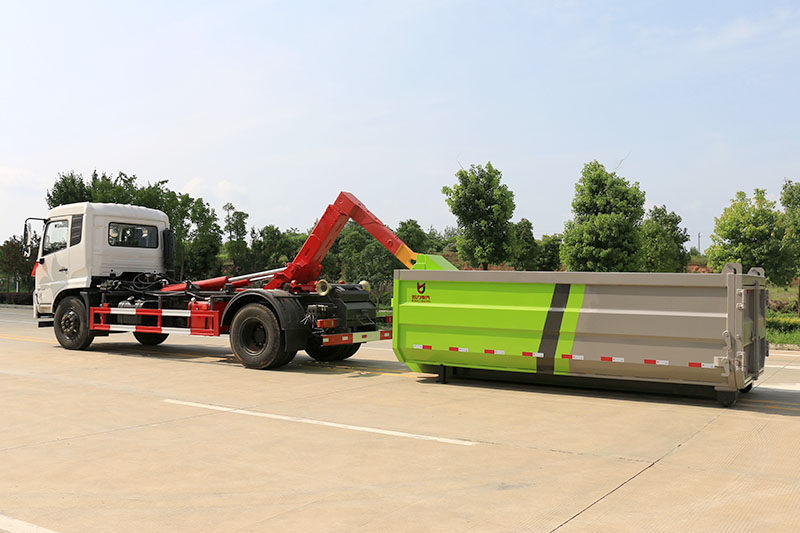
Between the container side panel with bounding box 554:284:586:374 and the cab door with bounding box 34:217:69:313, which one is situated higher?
the cab door with bounding box 34:217:69:313

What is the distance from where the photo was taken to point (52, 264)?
15.5m

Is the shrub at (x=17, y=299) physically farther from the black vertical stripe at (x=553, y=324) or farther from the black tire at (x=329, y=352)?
the black vertical stripe at (x=553, y=324)

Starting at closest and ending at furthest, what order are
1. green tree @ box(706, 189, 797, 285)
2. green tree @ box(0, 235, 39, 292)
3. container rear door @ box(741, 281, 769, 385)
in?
container rear door @ box(741, 281, 769, 385), green tree @ box(706, 189, 797, 285), green tree @ box(0, 235, 39, 292)

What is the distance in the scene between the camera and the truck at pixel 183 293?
12227mm

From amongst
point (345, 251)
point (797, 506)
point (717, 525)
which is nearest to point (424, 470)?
point (717, 525)

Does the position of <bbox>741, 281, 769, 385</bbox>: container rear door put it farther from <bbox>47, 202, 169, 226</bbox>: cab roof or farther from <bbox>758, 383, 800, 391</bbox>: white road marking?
<bbox>47, 202, 169, 226</bbox>: cab roof

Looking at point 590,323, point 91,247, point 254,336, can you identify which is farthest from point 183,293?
point 590,323

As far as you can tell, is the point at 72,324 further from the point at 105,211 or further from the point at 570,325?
the point at 570,325

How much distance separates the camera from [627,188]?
27.4m

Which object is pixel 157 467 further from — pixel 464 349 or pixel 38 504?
pixel 464 349

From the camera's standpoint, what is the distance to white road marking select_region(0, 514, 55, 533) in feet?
14.7

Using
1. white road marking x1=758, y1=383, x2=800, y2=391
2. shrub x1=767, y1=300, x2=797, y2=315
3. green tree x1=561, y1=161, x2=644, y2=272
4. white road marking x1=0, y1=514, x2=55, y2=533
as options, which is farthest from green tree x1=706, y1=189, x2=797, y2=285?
white road marking x1=0, y1=514, x2=55, y2=533

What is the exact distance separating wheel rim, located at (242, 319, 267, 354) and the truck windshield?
15.3 ft

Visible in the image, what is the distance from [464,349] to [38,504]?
6348mm
